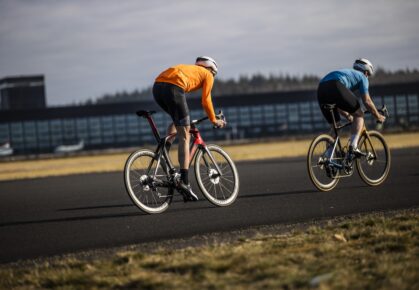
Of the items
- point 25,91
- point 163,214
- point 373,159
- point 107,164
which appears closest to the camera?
point 163,214

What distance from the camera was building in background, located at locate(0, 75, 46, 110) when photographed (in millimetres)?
111062

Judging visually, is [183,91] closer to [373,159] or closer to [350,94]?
[350,94]

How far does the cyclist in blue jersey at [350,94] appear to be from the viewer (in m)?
9.16

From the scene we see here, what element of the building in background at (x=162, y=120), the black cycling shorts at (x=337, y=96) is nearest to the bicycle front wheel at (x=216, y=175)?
the black cycling shorts at (x=337, y=96)

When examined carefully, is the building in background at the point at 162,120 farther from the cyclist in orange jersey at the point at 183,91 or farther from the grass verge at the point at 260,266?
the grass verge at the point at 260,266

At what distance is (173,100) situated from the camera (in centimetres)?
786

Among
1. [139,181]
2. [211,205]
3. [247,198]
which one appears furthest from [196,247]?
[247,198]

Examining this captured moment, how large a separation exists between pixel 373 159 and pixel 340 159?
2.75 feet

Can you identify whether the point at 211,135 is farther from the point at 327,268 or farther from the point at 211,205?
the point at 327,268

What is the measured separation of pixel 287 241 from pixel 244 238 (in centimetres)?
45

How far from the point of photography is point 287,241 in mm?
5578

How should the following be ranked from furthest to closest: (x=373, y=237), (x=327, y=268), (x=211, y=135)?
(x=211, y=135) → (x=373, y=237) → (x=327, y=268)

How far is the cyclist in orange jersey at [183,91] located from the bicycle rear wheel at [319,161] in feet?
4.88

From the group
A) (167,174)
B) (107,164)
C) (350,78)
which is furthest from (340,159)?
(107,164)
